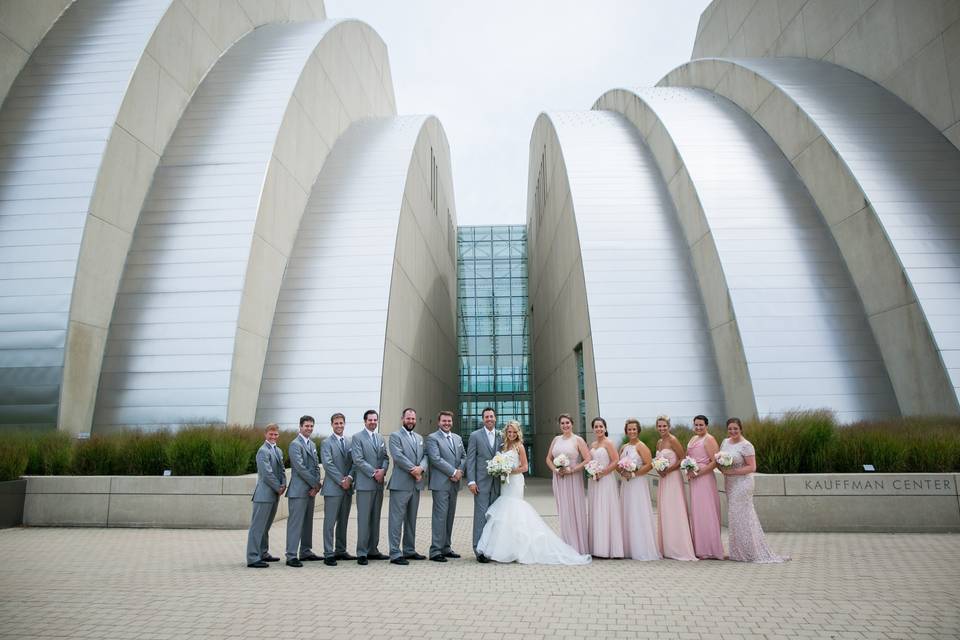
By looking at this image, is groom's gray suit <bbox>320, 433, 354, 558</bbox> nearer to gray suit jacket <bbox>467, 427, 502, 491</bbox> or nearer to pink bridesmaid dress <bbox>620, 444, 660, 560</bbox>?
gray suit jacket <bbox>467, 427, 502, 491</bbox>

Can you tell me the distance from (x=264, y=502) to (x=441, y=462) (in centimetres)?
203

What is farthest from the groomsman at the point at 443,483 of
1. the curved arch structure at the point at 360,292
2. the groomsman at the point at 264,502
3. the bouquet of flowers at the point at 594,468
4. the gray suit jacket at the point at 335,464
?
the curved arch structure at the point at 360,292

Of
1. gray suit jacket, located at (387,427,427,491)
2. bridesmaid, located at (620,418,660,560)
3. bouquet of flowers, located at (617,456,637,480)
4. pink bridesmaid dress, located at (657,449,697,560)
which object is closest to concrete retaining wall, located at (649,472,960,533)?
pink bridesmaid dress, located at (657,449,697,560)

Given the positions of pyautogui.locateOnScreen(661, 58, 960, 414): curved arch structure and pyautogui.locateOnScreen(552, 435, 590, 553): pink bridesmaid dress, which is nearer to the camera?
pyautogui.locateOnScreen(552, 435, 590, 553): pink bridesmaid dress

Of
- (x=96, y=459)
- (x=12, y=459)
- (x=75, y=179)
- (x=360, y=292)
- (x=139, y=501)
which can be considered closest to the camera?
(x=12, y=459)

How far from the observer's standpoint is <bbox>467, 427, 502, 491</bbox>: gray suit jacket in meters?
8.03

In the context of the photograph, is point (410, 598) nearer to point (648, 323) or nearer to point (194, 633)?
point (194, 633)

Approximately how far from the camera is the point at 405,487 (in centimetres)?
786

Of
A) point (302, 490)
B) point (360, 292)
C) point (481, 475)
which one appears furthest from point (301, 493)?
point (360, 292)

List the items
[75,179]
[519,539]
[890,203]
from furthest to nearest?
[890,203] < [75,179] < [519,539]

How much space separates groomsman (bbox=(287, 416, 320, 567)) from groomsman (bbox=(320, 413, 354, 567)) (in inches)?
6.0

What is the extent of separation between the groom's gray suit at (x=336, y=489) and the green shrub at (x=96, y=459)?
5.22 metres

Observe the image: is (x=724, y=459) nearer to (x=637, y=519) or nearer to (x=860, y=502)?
(x=637, y=519)

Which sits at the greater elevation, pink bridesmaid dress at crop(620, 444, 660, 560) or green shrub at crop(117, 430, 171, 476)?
green shrub at crop(117, 430, 171, 476)
